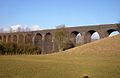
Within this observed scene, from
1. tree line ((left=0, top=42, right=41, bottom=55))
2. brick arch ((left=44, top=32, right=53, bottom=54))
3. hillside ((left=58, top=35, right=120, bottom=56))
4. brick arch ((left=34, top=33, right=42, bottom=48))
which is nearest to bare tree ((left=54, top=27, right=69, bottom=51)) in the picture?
tree line ((left=0, top=42, right=41, bottom=55))

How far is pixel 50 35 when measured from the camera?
209ft

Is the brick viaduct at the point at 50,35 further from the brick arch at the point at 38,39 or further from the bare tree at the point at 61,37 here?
the bare tree at the point at 61,37

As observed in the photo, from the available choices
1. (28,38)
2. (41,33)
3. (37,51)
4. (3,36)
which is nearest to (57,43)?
(37,51)

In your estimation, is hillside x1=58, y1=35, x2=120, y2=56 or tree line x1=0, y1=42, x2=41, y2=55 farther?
tree line x1=0, y1=42, x2=41, y2=55

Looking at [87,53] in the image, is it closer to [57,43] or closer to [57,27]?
[57,43]

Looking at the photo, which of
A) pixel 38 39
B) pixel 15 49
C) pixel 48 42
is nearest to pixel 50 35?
pixel 48 42

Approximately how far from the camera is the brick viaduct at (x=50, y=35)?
160 ft

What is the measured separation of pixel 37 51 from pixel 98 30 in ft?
55.1

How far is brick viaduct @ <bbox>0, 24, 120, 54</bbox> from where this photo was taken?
4875cm

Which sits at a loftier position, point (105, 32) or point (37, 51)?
point (105, 32)

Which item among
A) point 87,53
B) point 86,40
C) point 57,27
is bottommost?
point 87,53

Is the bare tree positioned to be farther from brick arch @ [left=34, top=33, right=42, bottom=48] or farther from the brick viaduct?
brick arch @ [left=34, top=33, right=42, bottom=48]

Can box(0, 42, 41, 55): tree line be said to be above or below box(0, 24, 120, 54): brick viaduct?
below

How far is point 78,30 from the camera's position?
54.3 metres
